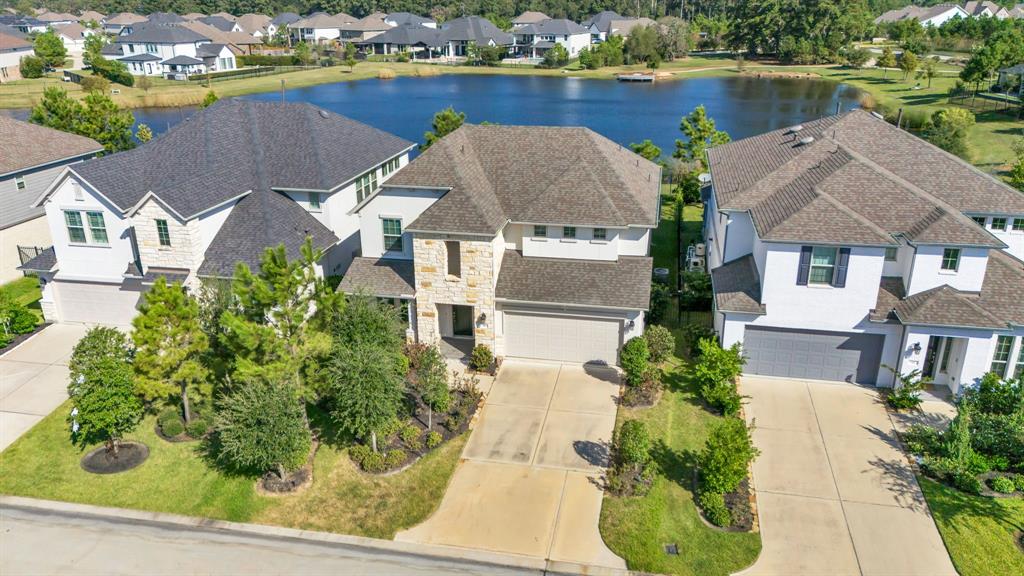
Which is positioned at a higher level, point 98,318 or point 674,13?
point 674,13

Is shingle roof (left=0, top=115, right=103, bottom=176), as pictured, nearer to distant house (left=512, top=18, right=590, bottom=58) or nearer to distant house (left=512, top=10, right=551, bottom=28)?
distant house (left=512, top=18, right=590, bottom=58)

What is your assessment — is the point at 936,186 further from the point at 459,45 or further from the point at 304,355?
the point at 459,45

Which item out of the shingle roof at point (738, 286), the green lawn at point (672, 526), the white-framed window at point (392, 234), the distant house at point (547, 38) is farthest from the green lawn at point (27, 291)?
the distant house at point (547, 38)

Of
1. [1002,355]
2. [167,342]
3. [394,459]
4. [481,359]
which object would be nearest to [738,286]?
[1002,355]

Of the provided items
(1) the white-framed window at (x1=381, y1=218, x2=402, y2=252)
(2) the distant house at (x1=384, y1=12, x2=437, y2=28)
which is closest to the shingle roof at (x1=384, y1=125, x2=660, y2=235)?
(1) the white-framed window at (x1=381, y1=218, x2=402, y2=252)

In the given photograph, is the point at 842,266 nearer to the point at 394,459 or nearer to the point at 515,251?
the point at 515,251

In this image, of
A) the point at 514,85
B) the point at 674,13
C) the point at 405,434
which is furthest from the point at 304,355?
the point at 674,13

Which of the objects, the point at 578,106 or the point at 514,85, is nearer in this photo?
the point at 578,106
